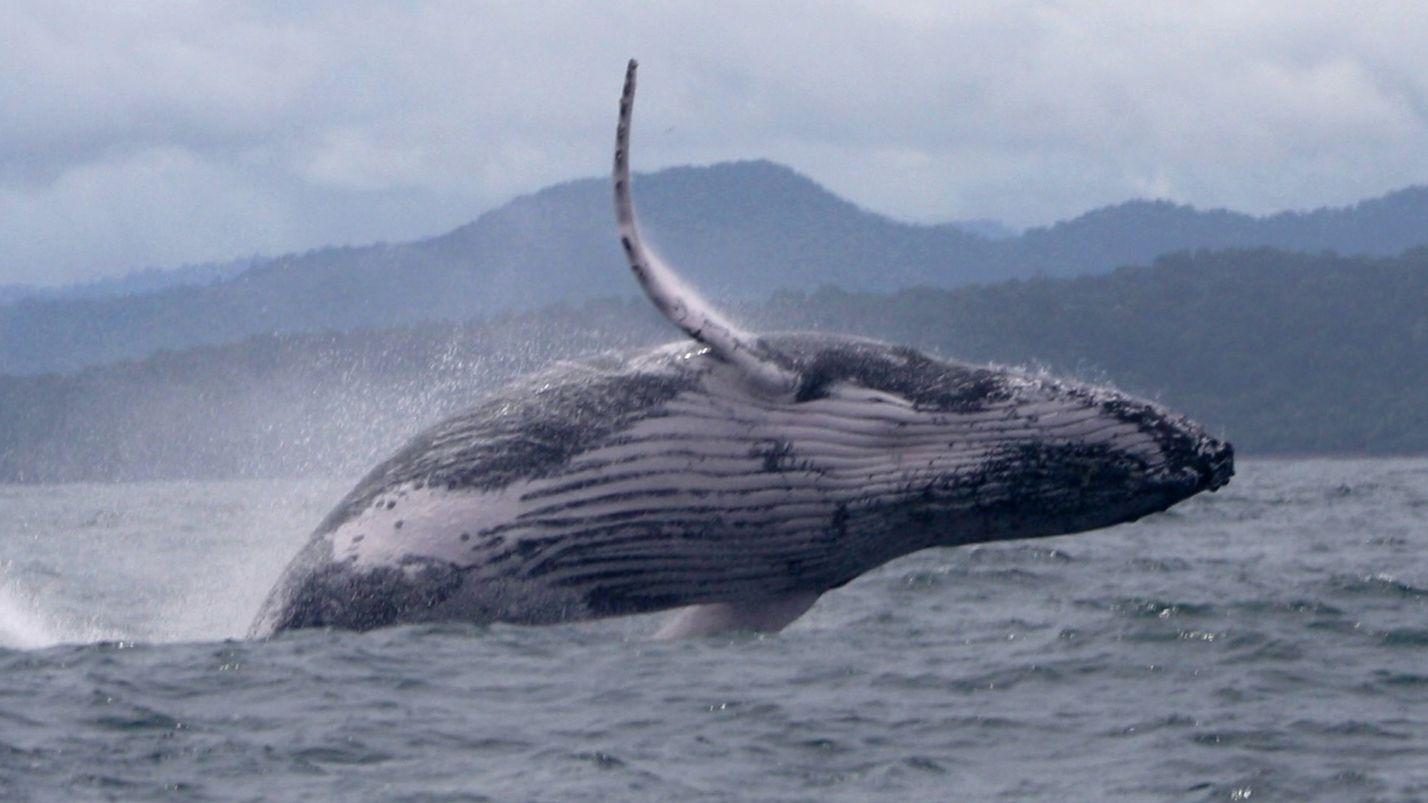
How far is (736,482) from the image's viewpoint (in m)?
9.09

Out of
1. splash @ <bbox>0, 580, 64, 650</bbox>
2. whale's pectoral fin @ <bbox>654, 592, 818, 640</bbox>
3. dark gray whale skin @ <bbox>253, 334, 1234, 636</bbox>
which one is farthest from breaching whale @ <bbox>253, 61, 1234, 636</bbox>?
splash @ <bbox>0, 580, 64, 650</bbox>

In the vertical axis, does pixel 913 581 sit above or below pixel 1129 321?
below

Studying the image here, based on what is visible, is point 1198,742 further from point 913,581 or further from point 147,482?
point 147,482

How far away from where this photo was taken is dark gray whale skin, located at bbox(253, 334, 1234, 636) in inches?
358

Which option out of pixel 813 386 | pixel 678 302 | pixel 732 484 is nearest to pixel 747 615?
pixel 732 484

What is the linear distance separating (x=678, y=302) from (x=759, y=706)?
A: 171 centimetres

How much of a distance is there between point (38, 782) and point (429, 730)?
1.48 m

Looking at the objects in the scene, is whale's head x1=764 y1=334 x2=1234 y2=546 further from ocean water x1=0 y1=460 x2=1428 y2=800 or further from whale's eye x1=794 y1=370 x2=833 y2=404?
ocean water x1=0 y1=460 x2=1428 y2=800

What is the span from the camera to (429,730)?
26.4 feet

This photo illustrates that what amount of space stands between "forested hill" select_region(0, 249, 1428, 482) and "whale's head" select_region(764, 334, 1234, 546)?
9306 centimetres

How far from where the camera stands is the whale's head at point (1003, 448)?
9102 mm

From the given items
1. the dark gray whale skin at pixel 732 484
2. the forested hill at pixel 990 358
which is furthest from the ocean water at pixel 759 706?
the forested hill at pixel 990 358

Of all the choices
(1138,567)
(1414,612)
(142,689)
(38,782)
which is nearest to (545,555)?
(142,689)

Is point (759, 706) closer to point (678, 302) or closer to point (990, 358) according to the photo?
point (678, 302)
